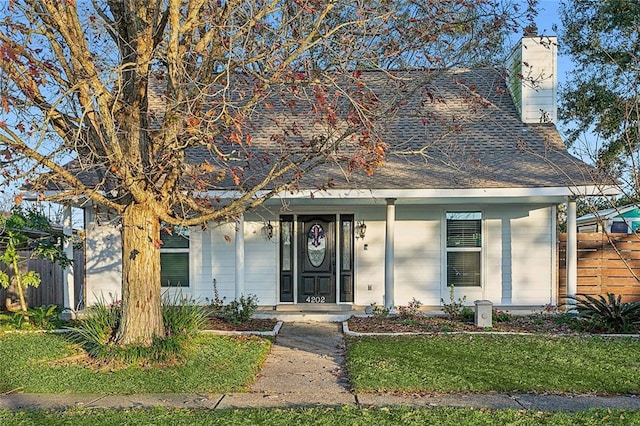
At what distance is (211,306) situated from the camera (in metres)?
11.8

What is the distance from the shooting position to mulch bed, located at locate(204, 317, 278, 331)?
1038 centimetres

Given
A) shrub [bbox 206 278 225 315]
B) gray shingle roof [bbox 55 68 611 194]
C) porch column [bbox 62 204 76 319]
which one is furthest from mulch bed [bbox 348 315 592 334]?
porch column [bbox 62 204 76 319]

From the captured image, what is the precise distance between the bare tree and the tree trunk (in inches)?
0.5

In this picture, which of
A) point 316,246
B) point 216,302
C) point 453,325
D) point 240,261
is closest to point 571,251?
point 453,325

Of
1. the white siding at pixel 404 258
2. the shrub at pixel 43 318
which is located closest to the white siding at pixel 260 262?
the white siding at pixel 404 258

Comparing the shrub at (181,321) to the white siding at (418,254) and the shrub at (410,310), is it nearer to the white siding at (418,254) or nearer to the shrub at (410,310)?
the shrub at (410,310)

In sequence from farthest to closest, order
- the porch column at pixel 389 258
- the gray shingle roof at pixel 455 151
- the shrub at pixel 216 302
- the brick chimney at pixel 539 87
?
the brick chimney at pixel 539 87 → the shrub at pixel 216 302 → the porch column at pixel 389 258 → the gray shingle roof at pixel 455 151

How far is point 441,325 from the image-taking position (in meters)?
10.4

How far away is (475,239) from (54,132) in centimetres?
875

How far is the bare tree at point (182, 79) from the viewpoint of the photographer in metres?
6.54

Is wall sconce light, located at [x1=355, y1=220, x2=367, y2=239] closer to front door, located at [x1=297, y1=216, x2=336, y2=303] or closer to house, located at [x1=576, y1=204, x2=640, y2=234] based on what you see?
front door, located at [x1=297, y1=216, x2=336, y2=303]

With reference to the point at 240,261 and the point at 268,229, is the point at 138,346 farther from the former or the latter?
the point at 268,229

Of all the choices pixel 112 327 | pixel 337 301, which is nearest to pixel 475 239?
pixel 337 301

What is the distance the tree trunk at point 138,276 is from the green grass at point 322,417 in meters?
2.12
